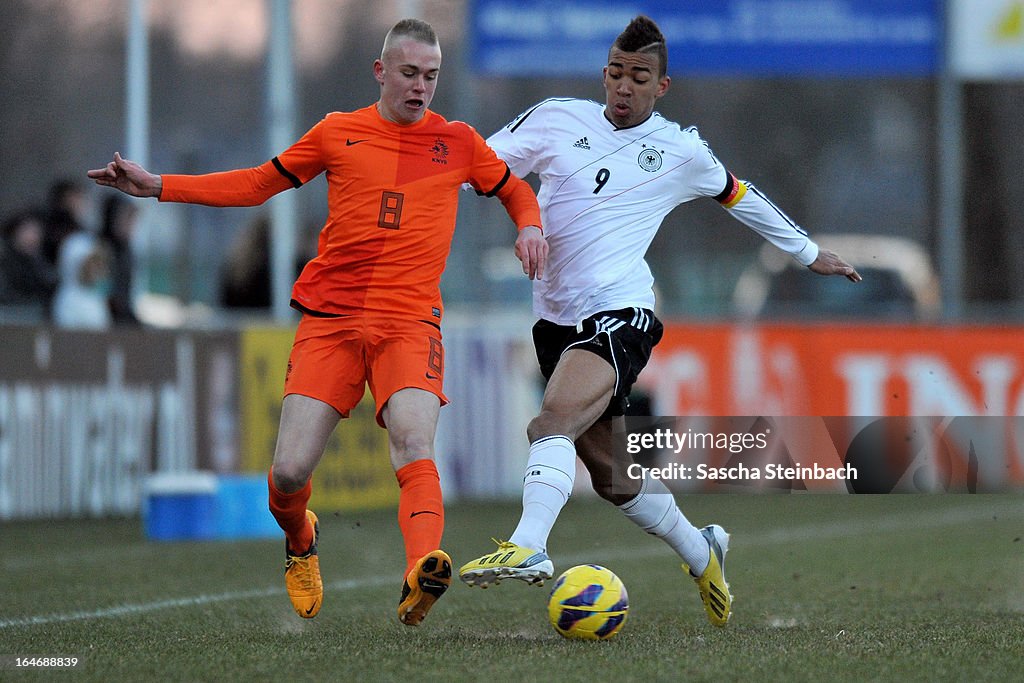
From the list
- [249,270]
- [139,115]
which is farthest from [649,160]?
[139,115]

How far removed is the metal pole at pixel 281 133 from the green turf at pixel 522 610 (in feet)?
9.48

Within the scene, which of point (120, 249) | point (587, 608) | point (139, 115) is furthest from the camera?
point (139, 115)

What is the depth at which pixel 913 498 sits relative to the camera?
1523cm

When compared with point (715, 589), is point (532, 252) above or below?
above

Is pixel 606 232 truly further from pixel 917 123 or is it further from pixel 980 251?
pixel 917 123

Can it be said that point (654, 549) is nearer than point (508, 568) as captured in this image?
No

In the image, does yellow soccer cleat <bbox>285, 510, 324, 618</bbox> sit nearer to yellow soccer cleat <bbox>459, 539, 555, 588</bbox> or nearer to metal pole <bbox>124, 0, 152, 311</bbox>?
yellow soccer cleat <bbox>459, 539, 555, 588</bbox>

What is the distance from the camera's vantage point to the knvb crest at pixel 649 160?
705cm

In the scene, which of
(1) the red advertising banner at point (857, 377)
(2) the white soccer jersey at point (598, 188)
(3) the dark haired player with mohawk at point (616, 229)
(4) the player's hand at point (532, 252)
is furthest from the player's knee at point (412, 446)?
(1) the red advertising banner at point (857, 377)

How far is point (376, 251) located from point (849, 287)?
11918 millimetres

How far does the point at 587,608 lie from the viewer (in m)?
6.17

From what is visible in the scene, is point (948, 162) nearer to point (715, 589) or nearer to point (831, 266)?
point (831, 266)

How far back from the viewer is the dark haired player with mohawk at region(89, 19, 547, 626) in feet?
21.4

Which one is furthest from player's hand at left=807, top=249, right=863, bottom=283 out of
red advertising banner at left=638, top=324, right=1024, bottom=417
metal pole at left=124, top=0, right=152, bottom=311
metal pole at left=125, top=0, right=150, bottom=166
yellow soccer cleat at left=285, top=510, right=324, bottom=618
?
metal pole at left=125, top=0, right=150, bottom=166
